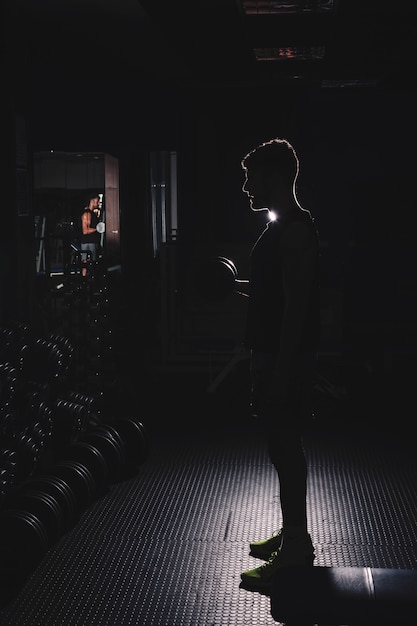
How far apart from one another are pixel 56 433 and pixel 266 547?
3.94 ft

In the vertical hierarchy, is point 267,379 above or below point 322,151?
Answer: below

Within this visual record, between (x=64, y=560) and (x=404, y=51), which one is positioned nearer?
(x=64, y=560)

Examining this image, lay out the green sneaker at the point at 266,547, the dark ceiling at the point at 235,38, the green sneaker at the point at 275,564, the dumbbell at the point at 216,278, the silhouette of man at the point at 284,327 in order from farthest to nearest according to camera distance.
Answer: the dark ceiling at the point at 235,38 < the dumbbell at the point at 216,278 < the green sneaker at the point at 266,547 < the green sneaker at the point at 275,564 < the silhouette of man at the point at 284,327

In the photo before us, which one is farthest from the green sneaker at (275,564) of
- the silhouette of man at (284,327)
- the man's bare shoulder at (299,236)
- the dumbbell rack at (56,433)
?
the man's bare shoulder at (299,236)

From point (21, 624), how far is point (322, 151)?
5.59 meters

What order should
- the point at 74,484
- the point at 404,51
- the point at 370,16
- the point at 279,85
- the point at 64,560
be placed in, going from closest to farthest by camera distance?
the point at 64,560
the point at 74,484
the point at 370,16
the point at 404,51
the point at 279,85

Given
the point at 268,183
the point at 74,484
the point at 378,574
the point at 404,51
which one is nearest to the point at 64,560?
the point at 74,484

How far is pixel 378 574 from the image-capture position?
221 centimetres

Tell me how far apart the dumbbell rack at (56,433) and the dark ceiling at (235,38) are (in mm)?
1509

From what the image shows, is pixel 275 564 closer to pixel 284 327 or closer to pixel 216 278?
pixel 284 327

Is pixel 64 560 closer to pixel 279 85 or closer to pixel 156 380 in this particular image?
pixel 156 380

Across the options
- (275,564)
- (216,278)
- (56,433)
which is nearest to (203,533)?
(275,564)

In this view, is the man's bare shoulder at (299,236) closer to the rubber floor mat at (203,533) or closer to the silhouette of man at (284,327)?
the silhouette of man at (284,327)

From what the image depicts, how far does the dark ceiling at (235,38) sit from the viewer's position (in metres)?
4.23
